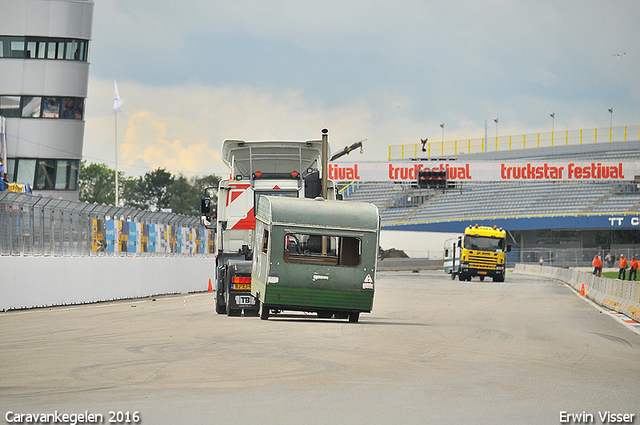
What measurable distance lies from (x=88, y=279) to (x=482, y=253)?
32292 millimetres

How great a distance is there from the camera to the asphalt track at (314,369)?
7871 millimetres

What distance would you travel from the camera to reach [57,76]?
2136 inches

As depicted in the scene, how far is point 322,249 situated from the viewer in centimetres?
1784

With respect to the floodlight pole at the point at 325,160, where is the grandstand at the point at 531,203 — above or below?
above

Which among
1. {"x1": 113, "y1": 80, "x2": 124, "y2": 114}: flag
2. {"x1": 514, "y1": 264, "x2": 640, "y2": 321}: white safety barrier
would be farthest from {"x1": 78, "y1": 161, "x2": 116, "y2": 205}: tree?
{"x1": 514, "y1": 264, "x2": 640, "y2": 321}: white safety barrier

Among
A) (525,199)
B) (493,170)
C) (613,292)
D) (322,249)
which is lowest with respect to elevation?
(613,292)

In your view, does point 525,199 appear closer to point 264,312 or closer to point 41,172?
point 41,172

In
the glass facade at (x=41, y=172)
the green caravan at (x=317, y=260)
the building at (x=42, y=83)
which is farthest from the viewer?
the glass facade at (x=41, y=172)

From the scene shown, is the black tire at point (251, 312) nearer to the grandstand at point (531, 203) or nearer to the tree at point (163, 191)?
the grandstand at point (531, 203)

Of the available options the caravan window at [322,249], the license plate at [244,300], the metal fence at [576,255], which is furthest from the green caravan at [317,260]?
the metal fence at [576,255]

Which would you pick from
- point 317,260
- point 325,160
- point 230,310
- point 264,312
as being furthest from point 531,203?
point 264,312

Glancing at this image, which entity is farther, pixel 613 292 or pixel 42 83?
pixel 42 83

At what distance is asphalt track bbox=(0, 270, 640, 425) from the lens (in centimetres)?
787

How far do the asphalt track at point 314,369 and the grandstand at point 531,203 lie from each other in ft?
→ 198
